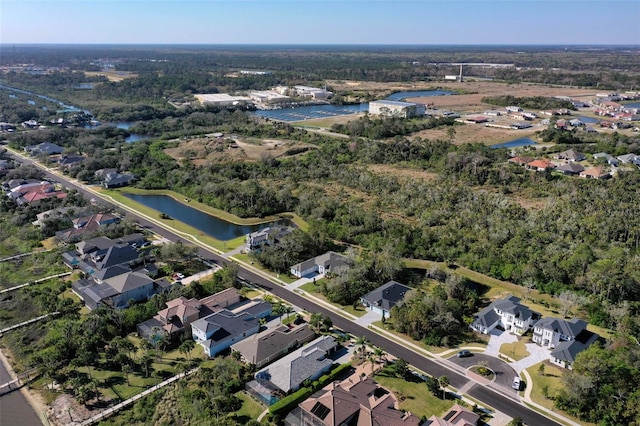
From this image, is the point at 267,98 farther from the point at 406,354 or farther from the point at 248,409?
the point at 248,409

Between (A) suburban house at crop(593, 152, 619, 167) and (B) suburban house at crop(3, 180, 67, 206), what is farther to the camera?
(A) suburban house at crop(593, 152, 619, 167)

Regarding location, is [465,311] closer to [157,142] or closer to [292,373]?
[292,373]

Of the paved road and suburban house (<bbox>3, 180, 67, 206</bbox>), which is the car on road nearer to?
the paved road

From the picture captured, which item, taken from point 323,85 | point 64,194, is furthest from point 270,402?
point 323,85

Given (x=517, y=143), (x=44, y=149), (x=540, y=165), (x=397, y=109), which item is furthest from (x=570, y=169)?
(x=44, y=149)

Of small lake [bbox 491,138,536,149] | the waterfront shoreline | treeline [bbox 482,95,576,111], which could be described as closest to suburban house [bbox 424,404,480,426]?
the waterfront shoreline

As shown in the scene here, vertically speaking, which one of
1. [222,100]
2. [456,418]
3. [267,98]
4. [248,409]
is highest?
[267,98]
